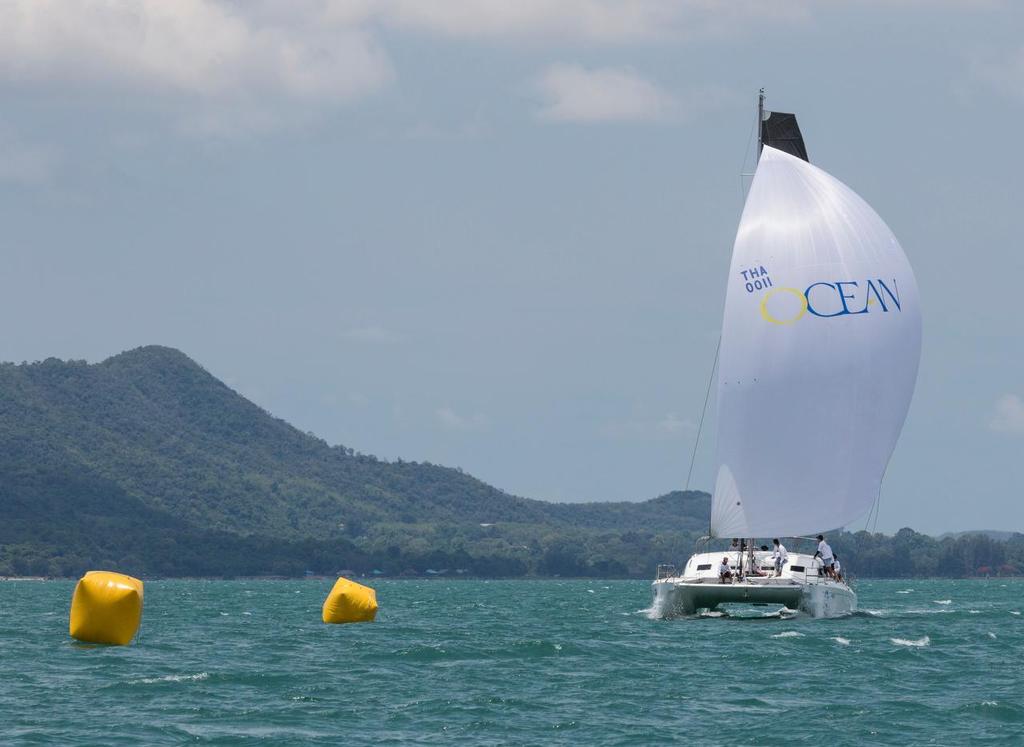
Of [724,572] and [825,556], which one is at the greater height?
[825,556]

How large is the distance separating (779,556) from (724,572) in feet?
6.67

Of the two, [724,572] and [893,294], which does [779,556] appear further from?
[893,294]

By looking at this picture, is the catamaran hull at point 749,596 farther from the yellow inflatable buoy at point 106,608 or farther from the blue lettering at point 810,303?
the yellow inflatable buoy at point 106,608

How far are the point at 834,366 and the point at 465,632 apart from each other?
41.7 feet

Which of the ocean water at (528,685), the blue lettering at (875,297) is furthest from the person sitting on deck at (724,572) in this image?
the blue lettering at (875,297)

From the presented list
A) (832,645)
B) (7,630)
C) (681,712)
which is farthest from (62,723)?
(7,630)

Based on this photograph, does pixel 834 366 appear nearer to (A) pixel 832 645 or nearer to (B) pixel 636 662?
(A) pixel 832 645

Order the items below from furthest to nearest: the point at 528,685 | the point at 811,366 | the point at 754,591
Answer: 1. the point at 811,366
2. the point at 754,591
3. the point at 528,685

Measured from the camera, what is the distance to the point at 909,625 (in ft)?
184

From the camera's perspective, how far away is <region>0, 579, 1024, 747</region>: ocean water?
93.7 feet

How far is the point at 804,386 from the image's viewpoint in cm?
5047

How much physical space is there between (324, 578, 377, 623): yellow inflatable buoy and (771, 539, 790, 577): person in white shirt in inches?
469

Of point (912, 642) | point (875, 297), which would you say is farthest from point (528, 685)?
point (875, 297)

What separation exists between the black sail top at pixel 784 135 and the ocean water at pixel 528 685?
14.4 m
